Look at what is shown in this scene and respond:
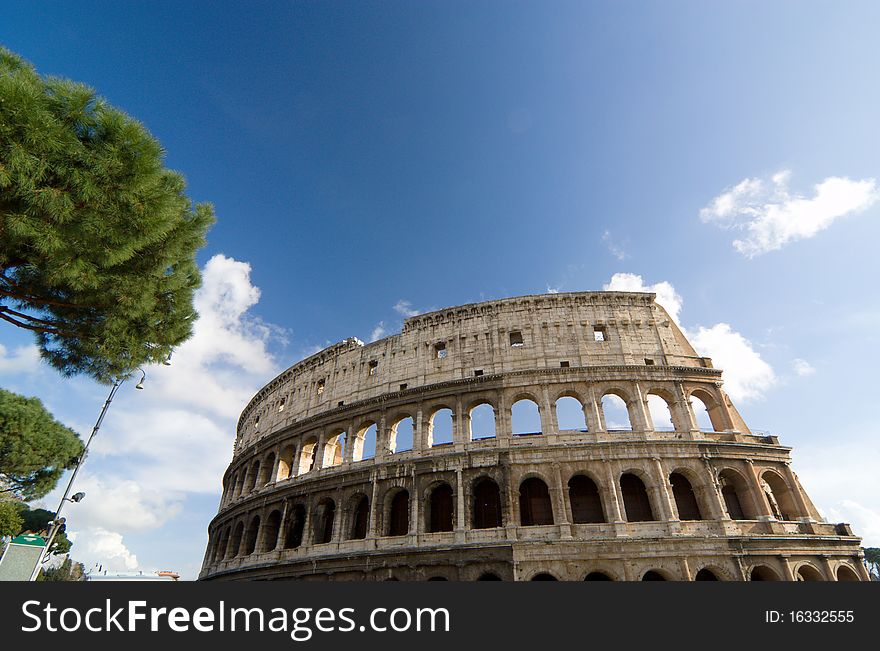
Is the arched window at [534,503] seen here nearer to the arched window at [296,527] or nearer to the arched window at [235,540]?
the arched window at [296,527]

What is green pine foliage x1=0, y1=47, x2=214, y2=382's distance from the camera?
7.67 metres

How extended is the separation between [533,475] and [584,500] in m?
2.55

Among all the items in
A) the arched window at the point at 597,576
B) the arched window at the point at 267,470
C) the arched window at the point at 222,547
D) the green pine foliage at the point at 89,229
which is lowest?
the arched window at the point at 597,576

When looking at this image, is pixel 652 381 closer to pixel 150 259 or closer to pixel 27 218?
pixel 150 259

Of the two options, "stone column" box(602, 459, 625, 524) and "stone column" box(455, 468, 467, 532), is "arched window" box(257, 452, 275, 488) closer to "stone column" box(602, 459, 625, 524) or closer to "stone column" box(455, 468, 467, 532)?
"stone column" box(455, 468, 467, 532)

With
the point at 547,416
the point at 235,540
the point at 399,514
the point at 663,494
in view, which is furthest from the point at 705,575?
the point at 235,540

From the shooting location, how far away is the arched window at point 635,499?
18050 mm

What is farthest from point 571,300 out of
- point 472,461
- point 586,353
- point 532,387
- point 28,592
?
point 28,592

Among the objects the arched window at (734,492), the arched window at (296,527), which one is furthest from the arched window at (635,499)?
the arched window at (296,527)

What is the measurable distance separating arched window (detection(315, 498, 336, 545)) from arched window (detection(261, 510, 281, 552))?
9.62ft

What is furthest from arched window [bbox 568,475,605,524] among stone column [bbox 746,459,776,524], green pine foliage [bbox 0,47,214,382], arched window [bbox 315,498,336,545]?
green pine foliage [bbox 0,47,214,382]

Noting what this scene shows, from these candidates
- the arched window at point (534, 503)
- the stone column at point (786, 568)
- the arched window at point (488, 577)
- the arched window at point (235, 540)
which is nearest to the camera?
the stone column at point (786, 568)

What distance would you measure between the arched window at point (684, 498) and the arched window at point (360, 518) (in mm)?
14244

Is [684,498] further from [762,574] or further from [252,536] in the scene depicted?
[252,536]
